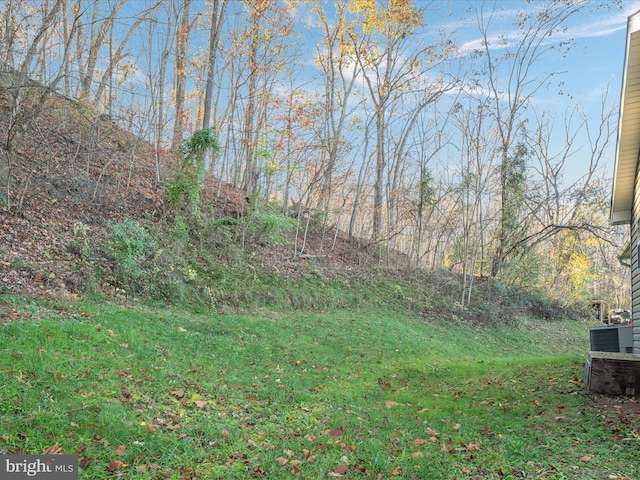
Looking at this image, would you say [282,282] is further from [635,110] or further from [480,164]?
[480,164]

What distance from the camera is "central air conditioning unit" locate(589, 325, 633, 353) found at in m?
9.23

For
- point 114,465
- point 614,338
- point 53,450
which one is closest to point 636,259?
point 614,338

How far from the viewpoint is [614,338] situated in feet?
31.7

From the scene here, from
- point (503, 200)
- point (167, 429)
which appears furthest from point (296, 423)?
point (503, 200)

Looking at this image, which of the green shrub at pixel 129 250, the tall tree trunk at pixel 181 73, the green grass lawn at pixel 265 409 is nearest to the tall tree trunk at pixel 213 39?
the tall tree trunk at pixel 181 73

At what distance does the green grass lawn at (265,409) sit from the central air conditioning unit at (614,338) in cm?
251

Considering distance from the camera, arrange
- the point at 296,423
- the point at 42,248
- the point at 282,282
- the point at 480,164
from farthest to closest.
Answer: the point at 480,164, the point at 282,282, the point at 42,248, the point at 296,423

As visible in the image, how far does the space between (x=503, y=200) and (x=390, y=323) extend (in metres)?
11.0

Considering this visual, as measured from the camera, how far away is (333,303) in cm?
1274

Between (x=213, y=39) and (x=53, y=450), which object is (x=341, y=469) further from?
(x=213, y=39)

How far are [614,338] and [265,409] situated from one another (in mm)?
9093

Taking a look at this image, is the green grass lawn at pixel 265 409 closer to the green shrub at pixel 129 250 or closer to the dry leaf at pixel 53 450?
the dry leaf at pixel 53 450

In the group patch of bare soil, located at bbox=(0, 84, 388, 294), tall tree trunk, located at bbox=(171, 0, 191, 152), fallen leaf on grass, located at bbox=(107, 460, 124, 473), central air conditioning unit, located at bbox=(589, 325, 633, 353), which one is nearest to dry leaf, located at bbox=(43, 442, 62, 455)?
fallen leaf on grass, located at bbox=(107, 460, 124, 473)

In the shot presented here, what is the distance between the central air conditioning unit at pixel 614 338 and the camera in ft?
30.3
